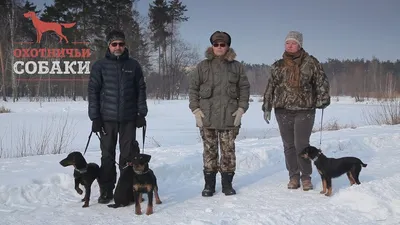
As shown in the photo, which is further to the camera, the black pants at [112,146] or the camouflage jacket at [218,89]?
the camouflage jacket at [218,89]

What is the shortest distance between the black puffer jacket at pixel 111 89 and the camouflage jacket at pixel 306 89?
2.01m

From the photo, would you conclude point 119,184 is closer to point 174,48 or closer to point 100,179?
point 100,179

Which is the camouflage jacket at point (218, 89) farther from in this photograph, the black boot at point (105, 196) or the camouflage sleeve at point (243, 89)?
the black boot at point (105, 196)

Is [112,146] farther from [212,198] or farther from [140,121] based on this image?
[212,198]

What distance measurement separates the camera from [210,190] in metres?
4.63

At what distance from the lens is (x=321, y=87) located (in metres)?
4.64

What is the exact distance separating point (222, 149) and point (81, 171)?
1793 mm

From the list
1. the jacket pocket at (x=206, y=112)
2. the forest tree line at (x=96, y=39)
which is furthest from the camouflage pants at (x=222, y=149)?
the forest tree line at (x=96, y=39)

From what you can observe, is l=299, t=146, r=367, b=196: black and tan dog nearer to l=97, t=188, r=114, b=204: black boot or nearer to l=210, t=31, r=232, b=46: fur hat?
l=210, t=31, r=232, b=46: fur hat

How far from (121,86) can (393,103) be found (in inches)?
531

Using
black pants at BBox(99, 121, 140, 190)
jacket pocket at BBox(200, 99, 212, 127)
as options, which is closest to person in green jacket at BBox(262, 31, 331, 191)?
jacket pocket at BBox(200, 99, 212, 127)

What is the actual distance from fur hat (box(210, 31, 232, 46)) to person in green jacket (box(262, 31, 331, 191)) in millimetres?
805

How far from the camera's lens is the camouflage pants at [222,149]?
464 cm

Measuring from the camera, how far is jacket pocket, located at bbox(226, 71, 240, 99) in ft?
14.9
